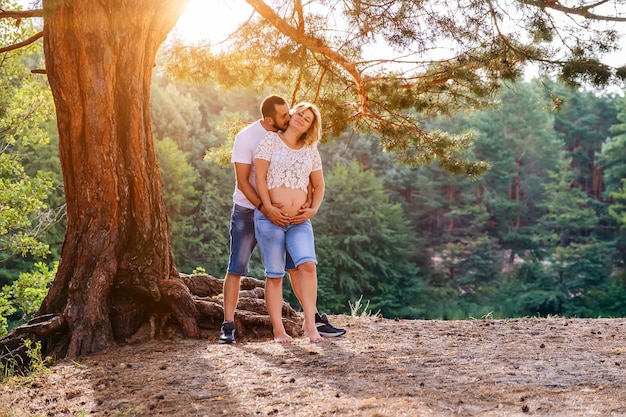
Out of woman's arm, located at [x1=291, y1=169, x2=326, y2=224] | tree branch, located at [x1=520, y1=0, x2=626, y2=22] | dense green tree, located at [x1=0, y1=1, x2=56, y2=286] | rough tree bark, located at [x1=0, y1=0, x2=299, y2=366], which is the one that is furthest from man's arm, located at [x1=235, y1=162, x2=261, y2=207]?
dense green tree, located at [x1=0, y1=1, x2=56, y2=286]

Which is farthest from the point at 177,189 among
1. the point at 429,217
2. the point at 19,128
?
the point at 429,217

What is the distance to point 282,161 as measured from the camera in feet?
14.0

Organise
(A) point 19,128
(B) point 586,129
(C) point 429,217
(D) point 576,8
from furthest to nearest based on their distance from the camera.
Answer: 1. (B) point 586,129
2. (C) point 429,217
3. (A) point 19,128
4. (D) point 576,8

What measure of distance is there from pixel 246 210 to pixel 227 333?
2.89 feet

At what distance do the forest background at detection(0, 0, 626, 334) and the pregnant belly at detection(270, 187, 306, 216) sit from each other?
14.5 m

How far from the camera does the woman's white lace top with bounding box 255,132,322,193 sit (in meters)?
4.24

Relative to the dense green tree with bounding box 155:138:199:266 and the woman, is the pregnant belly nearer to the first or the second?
the woman

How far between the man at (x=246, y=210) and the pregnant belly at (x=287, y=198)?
5 centimetres

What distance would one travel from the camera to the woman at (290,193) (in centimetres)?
423

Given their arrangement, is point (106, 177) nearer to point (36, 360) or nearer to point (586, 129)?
point (36, 360)

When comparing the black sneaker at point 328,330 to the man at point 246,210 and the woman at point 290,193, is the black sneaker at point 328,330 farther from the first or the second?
the woman at point 290,193

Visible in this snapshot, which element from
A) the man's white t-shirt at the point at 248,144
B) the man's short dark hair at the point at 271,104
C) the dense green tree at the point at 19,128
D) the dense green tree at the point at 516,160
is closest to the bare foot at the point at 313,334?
the man's white t-shirt at the point at 248,144

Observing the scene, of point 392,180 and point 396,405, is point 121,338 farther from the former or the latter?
point 392,180

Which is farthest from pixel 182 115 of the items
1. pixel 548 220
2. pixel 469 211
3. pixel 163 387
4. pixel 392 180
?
pixel 163 387
